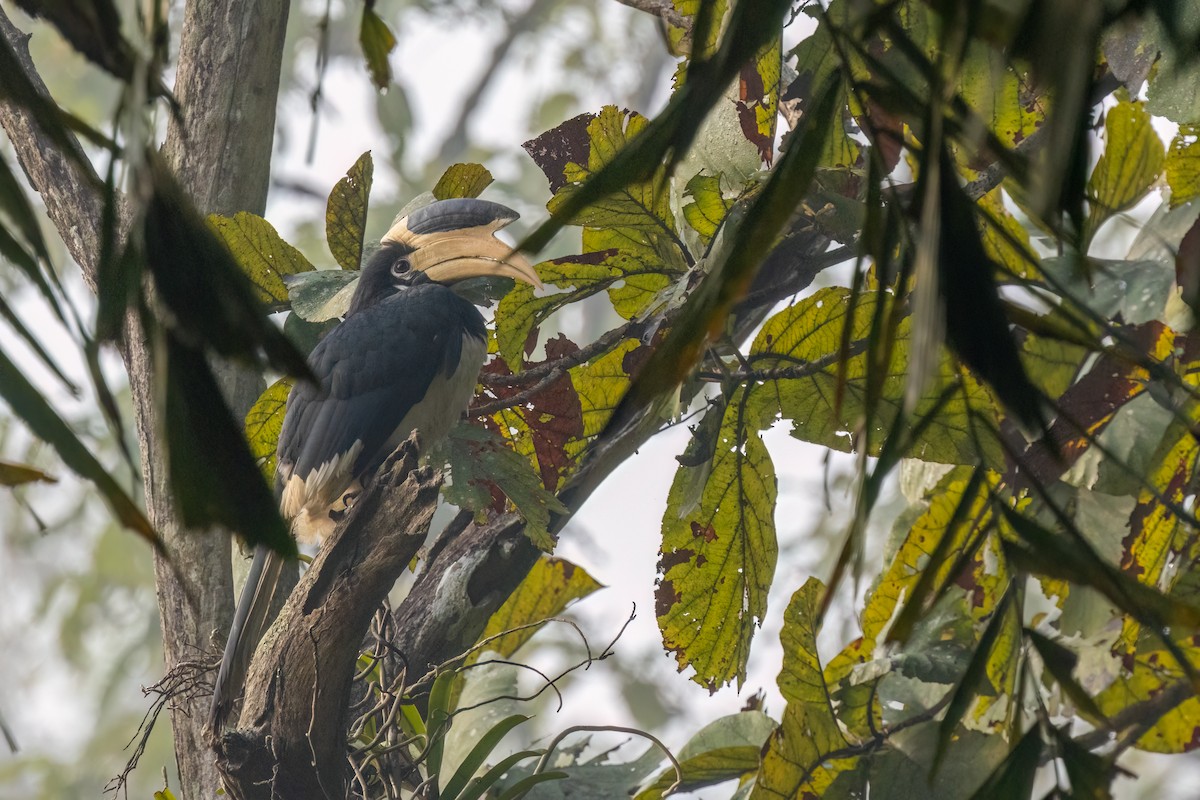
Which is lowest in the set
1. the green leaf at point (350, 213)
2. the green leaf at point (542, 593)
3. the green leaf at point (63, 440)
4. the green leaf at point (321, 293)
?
the green leaf at point (63, 440)

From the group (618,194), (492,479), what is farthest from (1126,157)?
(492,479)

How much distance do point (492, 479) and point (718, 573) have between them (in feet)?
1.47

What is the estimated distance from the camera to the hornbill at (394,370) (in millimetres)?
2762

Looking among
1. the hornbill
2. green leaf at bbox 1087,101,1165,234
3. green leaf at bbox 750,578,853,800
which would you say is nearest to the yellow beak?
the hornbill

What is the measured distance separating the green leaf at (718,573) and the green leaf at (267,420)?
0.81m

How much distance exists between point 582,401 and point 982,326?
1659mm

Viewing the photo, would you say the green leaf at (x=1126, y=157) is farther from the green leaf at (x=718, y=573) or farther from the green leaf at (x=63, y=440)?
the green leaf at (x=63, y=440)

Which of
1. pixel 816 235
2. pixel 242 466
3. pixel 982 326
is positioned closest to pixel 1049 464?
pixel 816 235

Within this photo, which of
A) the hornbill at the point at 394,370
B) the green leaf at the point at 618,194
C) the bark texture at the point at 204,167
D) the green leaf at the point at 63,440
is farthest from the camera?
the hornbill at the point at 394,370

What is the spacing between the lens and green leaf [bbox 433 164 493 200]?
2.51 m

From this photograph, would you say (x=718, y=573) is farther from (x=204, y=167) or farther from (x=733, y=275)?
(x=733, y=275)

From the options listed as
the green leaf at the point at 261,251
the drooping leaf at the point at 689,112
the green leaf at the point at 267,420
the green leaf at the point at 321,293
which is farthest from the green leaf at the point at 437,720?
the drooping leaf at the point at 689,112

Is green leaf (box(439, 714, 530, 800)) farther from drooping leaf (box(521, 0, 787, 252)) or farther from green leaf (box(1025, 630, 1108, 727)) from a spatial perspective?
drooping leaf (box(521, 0, 787, 252))

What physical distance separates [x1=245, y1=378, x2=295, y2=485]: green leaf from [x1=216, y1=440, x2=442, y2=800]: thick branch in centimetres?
47
